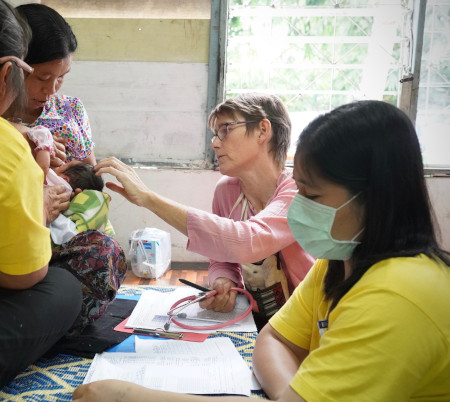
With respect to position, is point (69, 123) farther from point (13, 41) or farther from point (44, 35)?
point (13, 41)

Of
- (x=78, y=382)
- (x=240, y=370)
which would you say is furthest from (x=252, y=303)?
(x=78, y=382)

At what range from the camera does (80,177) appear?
2166 mm

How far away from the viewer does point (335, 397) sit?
0.72 metres

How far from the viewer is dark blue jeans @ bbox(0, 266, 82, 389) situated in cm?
116

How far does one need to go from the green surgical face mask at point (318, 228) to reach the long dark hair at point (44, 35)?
1171 mm

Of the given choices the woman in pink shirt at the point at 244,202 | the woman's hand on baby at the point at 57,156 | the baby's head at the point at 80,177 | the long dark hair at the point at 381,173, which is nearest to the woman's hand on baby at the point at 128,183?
the woman in pink shirt at the point at 244,202

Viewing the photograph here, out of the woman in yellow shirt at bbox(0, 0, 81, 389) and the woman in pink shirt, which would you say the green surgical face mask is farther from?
the woman in yellow shirt at bbox(0, 0, 81, 389)

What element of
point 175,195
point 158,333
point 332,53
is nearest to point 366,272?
point 158,333

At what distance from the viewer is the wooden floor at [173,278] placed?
3207mm

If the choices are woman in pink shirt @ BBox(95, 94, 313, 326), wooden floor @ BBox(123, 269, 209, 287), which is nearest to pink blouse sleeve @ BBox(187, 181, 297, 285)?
woman in pink shirt @ BBox(95, 94, 313, 326)

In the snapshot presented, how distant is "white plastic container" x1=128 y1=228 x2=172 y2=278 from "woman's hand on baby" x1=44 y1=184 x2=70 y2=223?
4.46ft

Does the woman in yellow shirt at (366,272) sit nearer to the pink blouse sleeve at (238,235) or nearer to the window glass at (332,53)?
the pink blouse sleeve at (238,235)

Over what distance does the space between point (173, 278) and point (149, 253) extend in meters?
0.26

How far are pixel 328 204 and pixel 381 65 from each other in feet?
9.95
